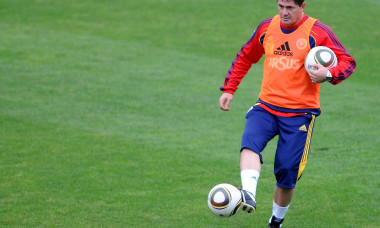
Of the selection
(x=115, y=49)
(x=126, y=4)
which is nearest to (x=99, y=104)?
(x=115, y=49)

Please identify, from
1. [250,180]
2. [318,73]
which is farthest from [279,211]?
[318,73]

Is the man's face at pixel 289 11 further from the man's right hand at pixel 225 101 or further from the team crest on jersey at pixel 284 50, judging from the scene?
the man's right hand at pixel 225 101

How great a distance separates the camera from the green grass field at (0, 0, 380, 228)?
7.71 meters

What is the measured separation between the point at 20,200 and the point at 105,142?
9.25 ft

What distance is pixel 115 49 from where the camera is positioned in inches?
687

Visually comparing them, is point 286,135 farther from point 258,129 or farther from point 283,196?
point 283,196

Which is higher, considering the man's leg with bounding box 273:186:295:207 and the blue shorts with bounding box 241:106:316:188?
the blue shorts with bounding box 241:106:316:188

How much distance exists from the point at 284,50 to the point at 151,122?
5636 mm

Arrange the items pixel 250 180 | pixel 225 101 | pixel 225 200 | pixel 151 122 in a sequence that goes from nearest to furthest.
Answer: pixel 225 200 < pixel 250 180 < pixel 225 101 < pixel 151 122

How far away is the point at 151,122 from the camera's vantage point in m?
11.7

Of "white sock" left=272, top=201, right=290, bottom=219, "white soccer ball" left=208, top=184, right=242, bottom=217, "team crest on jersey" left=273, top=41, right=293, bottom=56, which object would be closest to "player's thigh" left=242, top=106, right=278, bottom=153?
"team crest on jersey" left=273, top=41, right=293, bottom=56

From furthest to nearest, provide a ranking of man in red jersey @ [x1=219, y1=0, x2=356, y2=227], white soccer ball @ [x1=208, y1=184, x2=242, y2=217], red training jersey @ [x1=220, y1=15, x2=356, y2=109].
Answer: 1. man in red jersey @ [x1=219, y1=0, x2=356, y2=227]
2. red training jersey @ [x1=220, y1=15, x2=356, y2=109]
3. white soccer ball @ [x1=208, y1=184, x2=242, y2=217]

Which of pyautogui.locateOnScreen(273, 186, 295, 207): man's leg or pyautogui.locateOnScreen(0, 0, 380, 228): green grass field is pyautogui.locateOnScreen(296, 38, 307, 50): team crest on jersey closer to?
pyautogui.locateOnScreen(273, 186, 295, 207): man's leg

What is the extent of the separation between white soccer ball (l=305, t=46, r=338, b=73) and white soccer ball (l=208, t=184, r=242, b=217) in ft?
4.69
